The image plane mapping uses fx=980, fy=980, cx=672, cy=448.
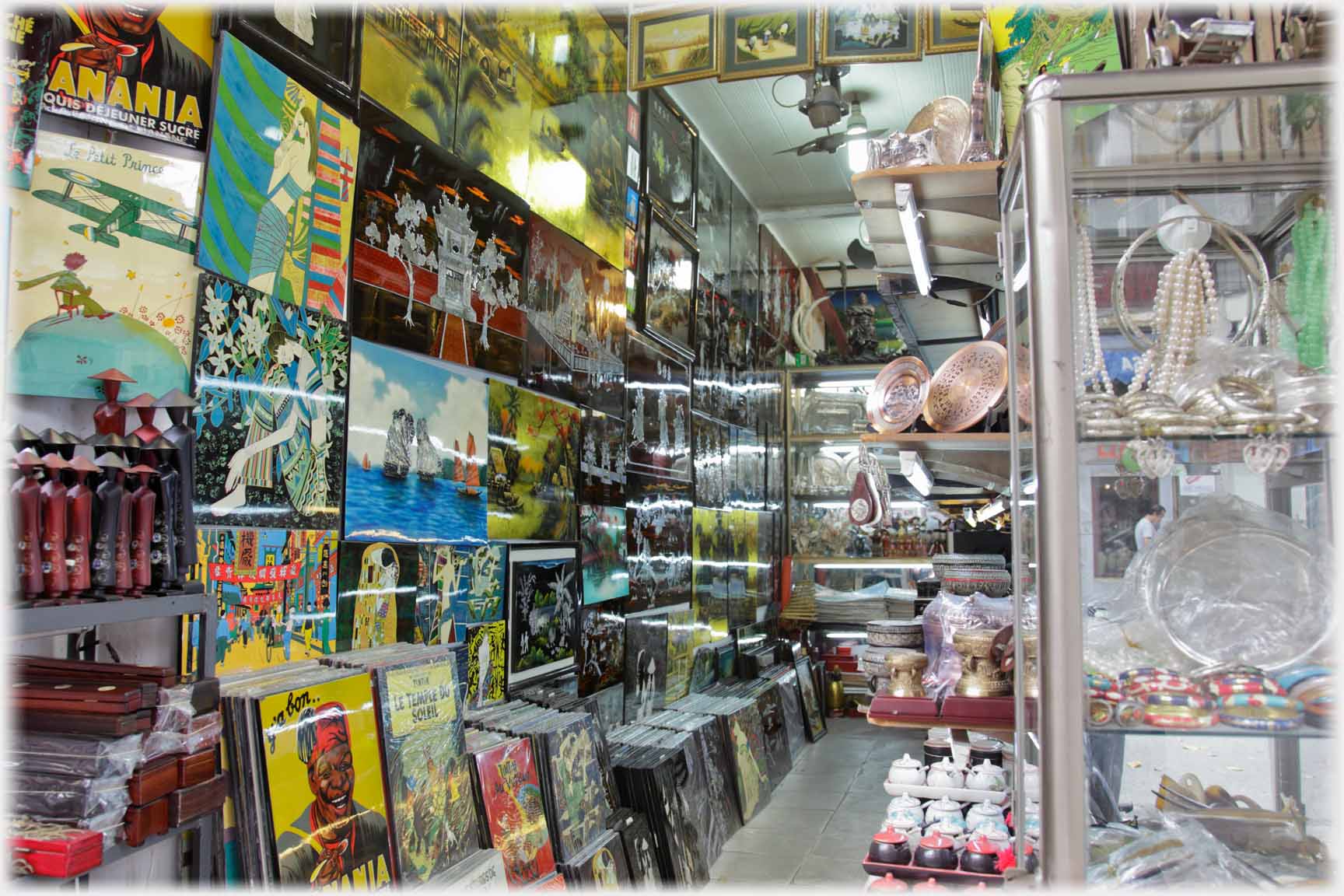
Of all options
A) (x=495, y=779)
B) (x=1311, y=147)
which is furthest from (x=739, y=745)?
(x=1311, y=147)

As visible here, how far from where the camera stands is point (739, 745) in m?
5.58

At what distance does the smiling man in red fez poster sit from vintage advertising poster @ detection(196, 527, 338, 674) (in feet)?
0.93

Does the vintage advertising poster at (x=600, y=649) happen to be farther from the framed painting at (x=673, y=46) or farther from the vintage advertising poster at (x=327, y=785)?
the framed painting at (x=673, y=46)

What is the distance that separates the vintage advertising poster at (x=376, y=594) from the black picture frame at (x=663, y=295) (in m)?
2.65

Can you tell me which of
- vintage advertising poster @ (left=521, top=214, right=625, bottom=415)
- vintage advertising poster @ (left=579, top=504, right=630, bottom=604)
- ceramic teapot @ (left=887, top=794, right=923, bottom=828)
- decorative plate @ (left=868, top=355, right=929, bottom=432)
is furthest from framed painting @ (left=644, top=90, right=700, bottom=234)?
ceramic teapot @ (left=887, top=794, right=923, bottom=828)

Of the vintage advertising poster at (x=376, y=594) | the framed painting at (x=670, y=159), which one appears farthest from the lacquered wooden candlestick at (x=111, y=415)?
the framed painting at (x=670, y=159)

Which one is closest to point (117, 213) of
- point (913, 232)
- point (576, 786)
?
point (913, 232)

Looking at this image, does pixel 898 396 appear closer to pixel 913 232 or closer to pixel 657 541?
pixel 913 232

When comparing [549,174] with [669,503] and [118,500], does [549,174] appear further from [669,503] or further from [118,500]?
[118,500]

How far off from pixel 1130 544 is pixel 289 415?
2056mm

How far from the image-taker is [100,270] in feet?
6.82

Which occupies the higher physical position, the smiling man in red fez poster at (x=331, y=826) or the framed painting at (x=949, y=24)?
the framed painting at (x=949, y=24)

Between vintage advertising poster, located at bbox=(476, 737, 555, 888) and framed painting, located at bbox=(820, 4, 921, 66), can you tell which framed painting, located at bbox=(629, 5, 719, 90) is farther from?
vintage advertising poster, located at bbox=(476, 737, 555, 888)

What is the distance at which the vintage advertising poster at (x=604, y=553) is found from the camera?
15.4 feet
